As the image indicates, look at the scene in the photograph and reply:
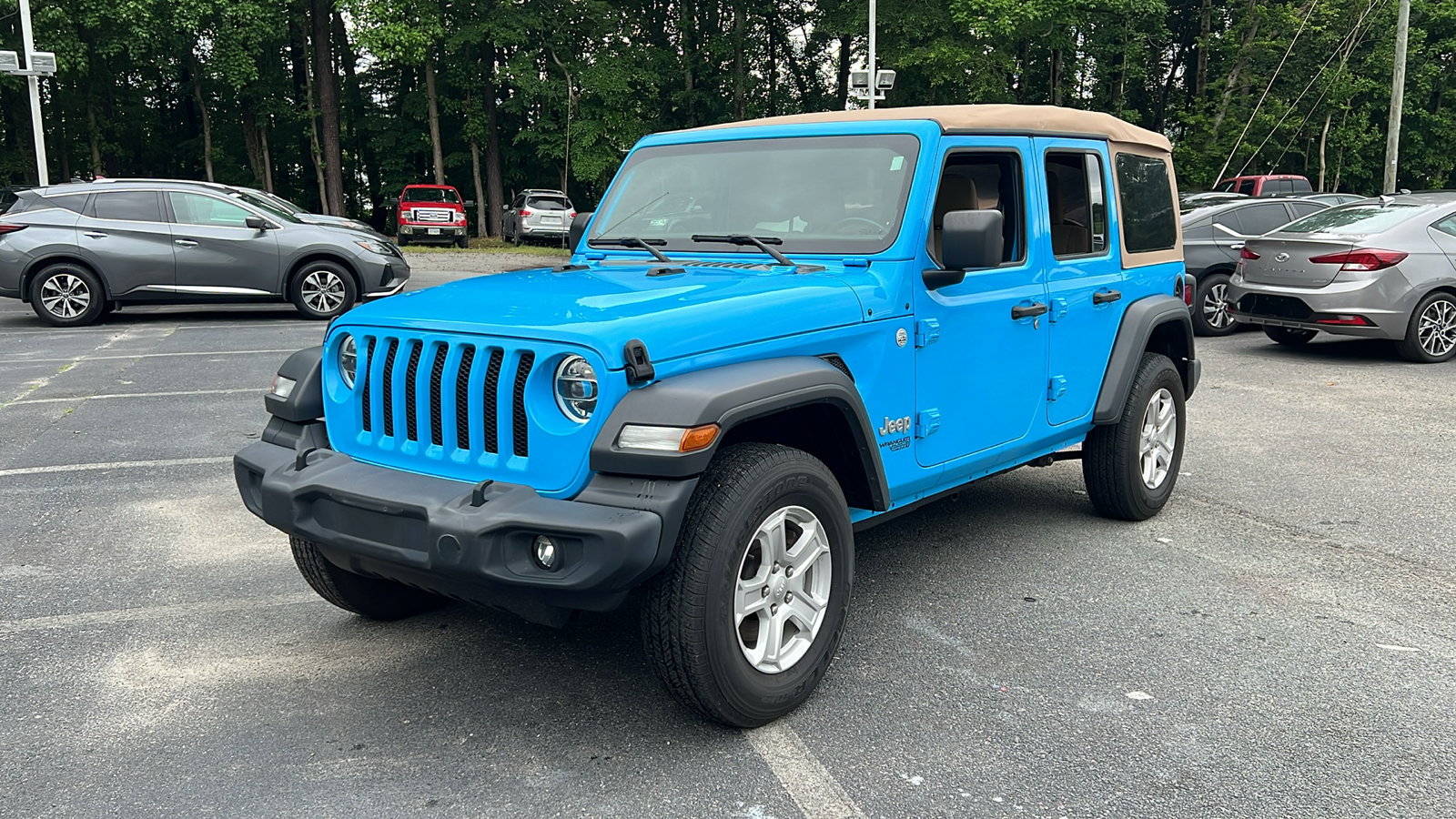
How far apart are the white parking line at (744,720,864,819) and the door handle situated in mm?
1963

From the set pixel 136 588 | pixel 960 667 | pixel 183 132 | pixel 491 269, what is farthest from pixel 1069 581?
pixel 183 132

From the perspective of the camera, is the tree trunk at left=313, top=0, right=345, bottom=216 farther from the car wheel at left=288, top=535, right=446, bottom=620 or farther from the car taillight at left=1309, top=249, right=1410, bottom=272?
the car wheel at left=288, top=535, right=446, bottom=620

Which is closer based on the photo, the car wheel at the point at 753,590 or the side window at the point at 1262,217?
the car wheel at the point at 753,590

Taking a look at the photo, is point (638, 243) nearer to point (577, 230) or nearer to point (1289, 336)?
point (577, 230)

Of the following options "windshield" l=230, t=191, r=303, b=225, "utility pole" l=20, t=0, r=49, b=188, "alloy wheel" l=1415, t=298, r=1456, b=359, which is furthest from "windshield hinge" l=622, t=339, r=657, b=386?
"utility pole" l=20, t=0, r=49, b=188

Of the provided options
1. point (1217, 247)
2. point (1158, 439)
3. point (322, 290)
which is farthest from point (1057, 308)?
point (322, 290)

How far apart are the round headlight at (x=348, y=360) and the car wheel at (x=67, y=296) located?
1147 cm

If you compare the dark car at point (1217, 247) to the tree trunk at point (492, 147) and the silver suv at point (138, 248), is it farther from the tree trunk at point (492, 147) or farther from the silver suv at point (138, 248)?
the tree trunk at point (492, 147)

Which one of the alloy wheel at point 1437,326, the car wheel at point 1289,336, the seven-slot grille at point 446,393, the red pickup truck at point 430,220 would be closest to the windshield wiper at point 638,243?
the seven-slot grille at point 446,393

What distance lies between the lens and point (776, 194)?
4.41 meters

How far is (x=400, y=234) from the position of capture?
29.8 meters

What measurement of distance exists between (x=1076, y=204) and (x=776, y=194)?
153 centimetres

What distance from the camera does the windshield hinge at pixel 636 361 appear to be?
3.05 m

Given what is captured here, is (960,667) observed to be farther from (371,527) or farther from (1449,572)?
(1449,572)
